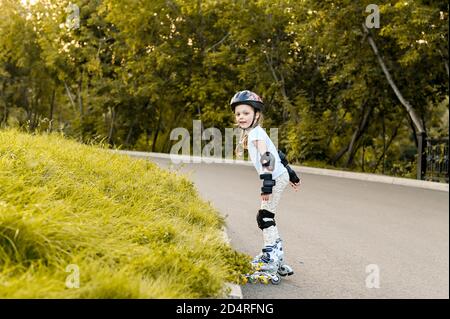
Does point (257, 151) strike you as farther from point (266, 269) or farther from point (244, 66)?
point (244, 66)

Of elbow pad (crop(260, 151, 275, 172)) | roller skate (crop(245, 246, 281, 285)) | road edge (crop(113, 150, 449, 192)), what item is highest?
elbow pad (crop(260, 151, 275, 172))

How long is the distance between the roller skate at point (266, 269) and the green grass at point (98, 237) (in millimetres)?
110

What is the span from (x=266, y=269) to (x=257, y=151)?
Result: 3.95 ft

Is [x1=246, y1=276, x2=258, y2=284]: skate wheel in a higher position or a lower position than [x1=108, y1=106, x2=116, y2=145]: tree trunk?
lower

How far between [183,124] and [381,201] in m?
17.7

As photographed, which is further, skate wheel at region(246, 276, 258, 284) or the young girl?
skate wheel at region(246, 276, 258, 284)

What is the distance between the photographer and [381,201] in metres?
10.8

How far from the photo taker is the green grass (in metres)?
3.68

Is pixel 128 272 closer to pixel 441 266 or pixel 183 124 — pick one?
pixel 441 266

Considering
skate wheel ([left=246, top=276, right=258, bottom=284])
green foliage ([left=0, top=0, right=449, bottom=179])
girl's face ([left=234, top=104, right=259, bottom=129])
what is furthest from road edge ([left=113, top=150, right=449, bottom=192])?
girl's face ([left=234, top=104, right=259, bottom=129])
